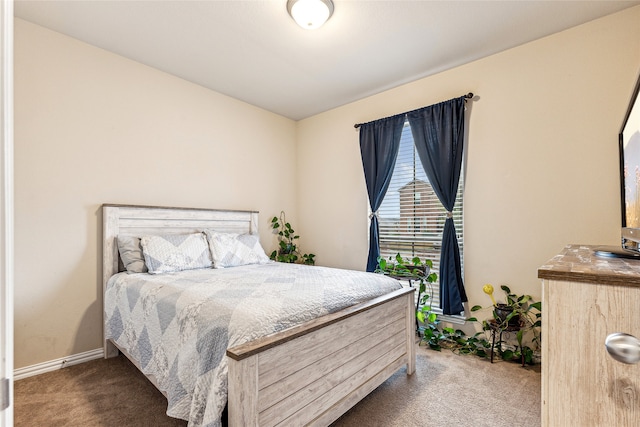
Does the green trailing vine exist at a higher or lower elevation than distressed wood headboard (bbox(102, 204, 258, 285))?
lower

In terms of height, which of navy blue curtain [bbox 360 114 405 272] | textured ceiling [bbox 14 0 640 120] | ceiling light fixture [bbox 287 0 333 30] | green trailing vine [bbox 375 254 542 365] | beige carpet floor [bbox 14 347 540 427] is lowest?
beige carpet floor [bbox 14 347 540 427]

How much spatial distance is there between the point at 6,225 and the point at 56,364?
2.67 meters

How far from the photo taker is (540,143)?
245cm

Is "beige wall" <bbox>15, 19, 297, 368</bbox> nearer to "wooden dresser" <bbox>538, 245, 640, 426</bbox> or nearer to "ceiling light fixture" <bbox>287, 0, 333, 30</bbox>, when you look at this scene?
"ceiling light fixture" <bbox>287, 0, 333, 30</bbox>

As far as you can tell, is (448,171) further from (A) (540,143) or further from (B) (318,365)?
(B) (318,365)

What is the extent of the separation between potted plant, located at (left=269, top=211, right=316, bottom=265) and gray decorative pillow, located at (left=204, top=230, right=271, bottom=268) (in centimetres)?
74

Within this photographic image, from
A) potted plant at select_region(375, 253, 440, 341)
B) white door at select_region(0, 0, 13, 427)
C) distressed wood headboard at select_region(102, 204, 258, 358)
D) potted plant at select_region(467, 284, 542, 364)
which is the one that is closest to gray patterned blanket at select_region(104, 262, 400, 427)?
distressed wood headboard at select_region(102, 204, 258, 358)

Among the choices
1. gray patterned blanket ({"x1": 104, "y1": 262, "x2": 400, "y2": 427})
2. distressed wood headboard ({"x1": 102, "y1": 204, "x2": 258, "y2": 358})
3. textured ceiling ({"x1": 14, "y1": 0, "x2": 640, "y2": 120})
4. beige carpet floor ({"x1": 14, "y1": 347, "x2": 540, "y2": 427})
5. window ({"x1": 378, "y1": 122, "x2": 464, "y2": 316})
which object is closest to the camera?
gray patterned blanket ({"x1": 104, "y1": 262, "x2": 400, "y2": 427})

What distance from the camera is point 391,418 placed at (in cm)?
172

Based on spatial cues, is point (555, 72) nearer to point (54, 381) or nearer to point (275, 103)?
point (275, 103)

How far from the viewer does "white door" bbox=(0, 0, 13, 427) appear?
0.45 meters

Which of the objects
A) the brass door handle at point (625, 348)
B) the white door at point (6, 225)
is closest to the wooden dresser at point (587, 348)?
the brass door handle at point (625, 348)

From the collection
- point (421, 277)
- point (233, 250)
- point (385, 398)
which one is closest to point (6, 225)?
point (385, 398)

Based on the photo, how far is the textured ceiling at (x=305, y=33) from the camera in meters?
2.10
